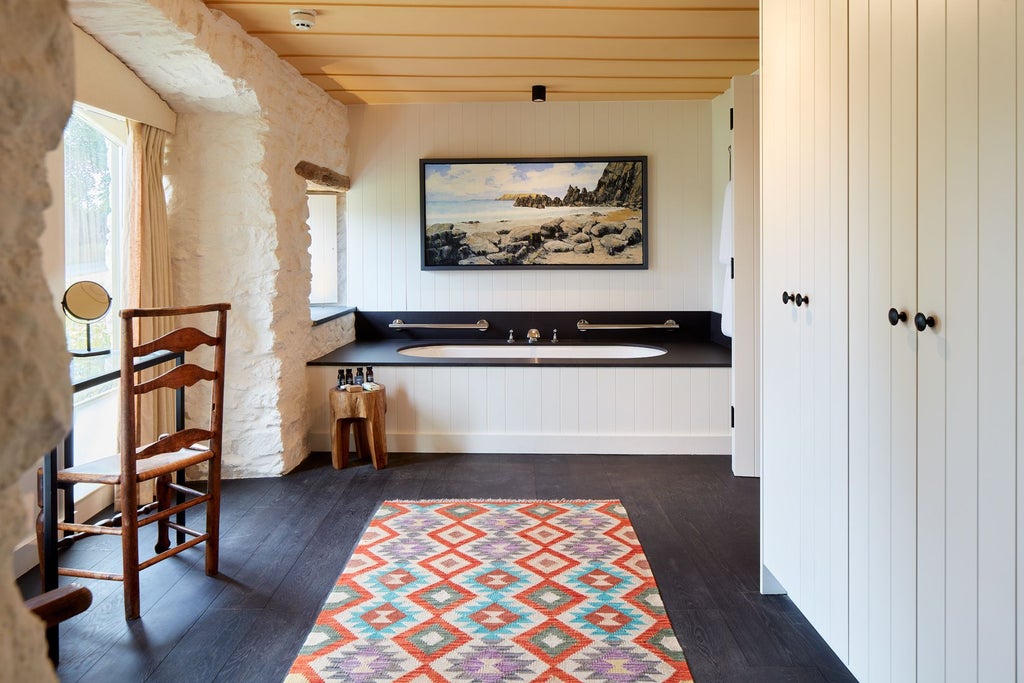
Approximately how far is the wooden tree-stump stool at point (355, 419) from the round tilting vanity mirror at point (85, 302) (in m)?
1.41

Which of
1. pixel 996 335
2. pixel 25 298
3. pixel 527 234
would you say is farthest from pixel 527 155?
pixel 25 298

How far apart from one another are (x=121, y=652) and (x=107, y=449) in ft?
5.78

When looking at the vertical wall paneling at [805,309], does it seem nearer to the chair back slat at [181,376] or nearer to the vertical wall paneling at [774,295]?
the vertical wall paneling at [774,295]

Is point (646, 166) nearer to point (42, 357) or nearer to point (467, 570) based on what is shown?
point (467, 570)

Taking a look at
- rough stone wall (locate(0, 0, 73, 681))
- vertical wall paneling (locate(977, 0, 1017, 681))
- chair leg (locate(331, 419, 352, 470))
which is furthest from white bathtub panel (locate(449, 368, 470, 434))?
rough stone wall (locate(0, 0, 73, 681))

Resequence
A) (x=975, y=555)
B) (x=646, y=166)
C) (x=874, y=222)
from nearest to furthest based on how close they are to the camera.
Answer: (x=975, y=555)
(x=874, y=222)
(x=646, y=166)

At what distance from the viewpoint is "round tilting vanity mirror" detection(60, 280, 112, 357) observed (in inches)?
120

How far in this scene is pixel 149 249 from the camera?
3814 millimetres

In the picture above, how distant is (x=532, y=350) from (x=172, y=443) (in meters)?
3.09

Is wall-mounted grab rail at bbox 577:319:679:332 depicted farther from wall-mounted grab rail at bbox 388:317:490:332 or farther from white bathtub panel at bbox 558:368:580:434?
white bathtub panel at bbox 558:368:580:434

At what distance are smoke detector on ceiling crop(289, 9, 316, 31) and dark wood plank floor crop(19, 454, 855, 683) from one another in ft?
7.07

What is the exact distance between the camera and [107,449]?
3.85m

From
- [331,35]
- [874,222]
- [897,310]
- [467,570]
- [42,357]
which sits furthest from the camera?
[331,35]

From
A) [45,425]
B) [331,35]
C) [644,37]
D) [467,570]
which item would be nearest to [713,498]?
[467,570]
